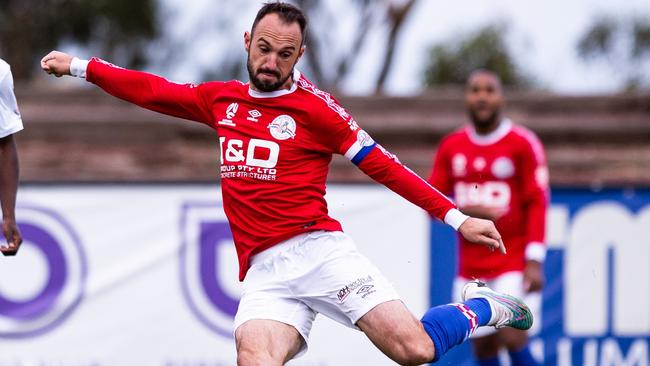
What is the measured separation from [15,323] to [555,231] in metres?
4.19

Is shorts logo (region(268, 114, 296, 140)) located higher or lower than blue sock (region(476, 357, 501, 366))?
higher

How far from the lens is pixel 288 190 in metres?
5.41

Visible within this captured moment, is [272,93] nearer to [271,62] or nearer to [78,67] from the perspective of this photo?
[271,62]

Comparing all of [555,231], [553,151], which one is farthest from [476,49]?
[555,231]

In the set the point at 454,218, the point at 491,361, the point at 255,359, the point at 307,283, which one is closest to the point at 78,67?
the point at 307,283

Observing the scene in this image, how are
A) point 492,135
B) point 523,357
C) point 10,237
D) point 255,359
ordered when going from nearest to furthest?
point 255,359 < point 10,237 < point 523,357 < point 492,135

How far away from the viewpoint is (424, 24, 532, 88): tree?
23.3 m

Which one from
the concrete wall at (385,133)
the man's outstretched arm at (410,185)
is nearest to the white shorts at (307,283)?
the man's outstretched arm at (410,185)

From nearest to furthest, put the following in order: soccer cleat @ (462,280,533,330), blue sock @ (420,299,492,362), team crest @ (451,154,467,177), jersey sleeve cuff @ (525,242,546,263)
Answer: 1. blue sock @ (420,299,492,362)
2. soccer cleat @ (462,280,533,330)
3. jersey sleeve cuff @ (525,242,546,263)
4. team crest @ (451,154,467,177)

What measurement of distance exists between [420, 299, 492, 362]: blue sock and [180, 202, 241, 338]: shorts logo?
321 cm

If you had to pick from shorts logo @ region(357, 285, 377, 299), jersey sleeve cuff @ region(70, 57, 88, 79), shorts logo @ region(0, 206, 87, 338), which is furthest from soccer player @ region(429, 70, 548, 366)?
jersey sleeve cuff @ region(70, 57, 88, 79)

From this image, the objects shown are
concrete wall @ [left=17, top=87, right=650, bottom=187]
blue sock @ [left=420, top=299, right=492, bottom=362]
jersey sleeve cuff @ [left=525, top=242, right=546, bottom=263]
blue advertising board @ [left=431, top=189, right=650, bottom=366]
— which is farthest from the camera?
concrete wall @ [left=17, top=87, right=650, bottom=187]

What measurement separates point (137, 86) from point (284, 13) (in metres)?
0.79

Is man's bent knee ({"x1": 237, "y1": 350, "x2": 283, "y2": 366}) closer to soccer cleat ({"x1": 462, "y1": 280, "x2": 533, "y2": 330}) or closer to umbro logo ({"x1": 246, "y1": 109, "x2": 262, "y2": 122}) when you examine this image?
umbro logo ({"x1": 246, "y1": 109, "x2": 262, "y2": 122})
